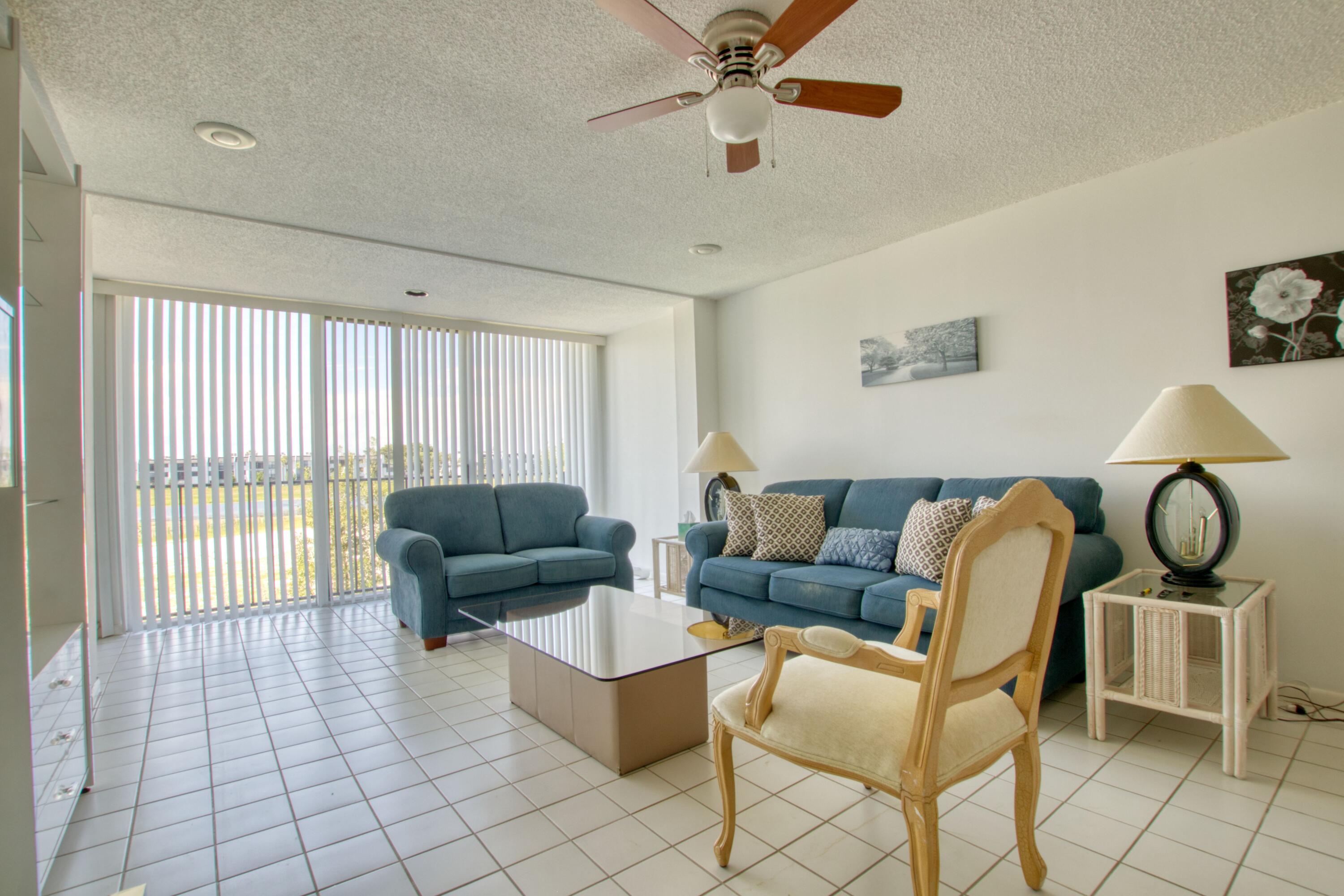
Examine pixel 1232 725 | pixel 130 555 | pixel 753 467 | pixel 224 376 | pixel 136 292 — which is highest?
pixel 136 292

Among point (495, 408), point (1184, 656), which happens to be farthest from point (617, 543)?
point (1184, 656)

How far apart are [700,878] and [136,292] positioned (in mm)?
5072

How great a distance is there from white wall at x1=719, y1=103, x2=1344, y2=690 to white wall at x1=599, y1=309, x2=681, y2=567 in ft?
5.16

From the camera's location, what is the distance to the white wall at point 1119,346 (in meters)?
2.68

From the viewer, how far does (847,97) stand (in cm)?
202

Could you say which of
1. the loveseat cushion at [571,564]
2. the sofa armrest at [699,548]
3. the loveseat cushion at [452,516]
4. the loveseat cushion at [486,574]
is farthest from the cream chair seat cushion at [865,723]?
the loveseat cushion at [452,516]

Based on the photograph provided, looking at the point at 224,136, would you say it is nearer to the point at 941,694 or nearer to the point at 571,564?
the point at 571,564

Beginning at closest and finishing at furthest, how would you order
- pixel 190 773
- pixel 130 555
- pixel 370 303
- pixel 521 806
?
pixel 521 806, pixel 190 773, pixel 130 555, pixel 370 303

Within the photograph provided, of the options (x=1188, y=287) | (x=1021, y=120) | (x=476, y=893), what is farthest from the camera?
(x=1188, y=287)

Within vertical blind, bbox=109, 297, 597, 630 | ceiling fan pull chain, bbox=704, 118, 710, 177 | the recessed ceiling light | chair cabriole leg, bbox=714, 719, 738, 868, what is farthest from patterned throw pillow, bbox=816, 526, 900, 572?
vertical blind, bbox=109, 297, 597, 630

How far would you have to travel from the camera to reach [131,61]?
2.12m

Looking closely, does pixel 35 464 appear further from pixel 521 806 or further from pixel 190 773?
pixel 521 806

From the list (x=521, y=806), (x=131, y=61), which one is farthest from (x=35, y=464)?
(x=521, y=806)

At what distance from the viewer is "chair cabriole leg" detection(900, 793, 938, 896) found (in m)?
1.29
